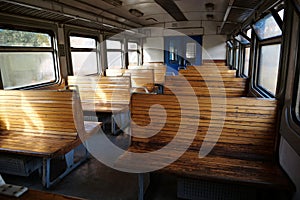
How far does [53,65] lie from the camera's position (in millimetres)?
4699

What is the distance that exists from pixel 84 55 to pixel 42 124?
3491 mm

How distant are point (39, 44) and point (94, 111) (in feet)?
5.86

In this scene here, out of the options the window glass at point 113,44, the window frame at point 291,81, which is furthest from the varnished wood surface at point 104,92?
the window glass at point 113,44

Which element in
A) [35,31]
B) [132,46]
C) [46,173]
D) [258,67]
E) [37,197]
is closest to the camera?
[37,197]

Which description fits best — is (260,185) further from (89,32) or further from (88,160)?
(89,32)

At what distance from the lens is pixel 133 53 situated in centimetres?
977

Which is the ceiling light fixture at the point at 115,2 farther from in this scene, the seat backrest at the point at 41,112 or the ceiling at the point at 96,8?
the seat backrest at the point at 41,112

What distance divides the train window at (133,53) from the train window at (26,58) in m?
5.02

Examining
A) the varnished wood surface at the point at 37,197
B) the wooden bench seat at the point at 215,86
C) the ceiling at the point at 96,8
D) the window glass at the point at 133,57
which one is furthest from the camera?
the window glass at the point at 133,57

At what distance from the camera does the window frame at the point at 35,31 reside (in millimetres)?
3533

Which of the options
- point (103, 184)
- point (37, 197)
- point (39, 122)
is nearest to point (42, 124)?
point (39, 122)

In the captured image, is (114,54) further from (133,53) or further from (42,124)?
(42,124)

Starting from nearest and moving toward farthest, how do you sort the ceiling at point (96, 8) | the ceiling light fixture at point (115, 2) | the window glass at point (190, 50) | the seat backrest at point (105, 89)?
1. the ceiling at point (96, 8)
2. the seat backrest at point (105, 89)
3. the ceiling light fixture at point (115, 2)
4. the window glass at point (190, 50)

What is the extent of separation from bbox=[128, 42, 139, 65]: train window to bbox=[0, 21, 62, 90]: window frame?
4.85m
